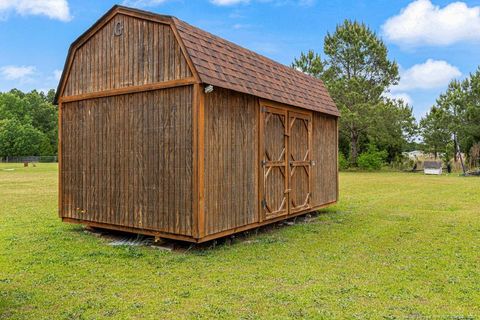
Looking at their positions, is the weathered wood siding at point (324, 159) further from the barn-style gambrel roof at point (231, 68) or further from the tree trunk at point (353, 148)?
the tree trunk at point (353, 148)

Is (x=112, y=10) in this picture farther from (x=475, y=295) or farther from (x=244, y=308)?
(x=475, y=295)

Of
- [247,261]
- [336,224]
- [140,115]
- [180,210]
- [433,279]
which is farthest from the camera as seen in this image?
[336,224]

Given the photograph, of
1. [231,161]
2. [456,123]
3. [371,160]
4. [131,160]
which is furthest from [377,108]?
[131,160]

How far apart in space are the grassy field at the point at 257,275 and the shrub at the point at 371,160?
24.5 meters

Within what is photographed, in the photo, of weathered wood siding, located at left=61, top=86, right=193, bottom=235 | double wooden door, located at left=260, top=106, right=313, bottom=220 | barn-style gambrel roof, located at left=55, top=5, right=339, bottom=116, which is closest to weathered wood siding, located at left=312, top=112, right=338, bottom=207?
double wooden door, located at left=260, top=106, right=313, bottom=220

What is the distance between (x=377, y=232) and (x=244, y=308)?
16.0ft

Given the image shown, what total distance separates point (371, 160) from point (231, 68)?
91.4ft

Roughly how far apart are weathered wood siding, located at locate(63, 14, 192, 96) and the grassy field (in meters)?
2.95

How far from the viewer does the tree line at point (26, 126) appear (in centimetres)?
5644

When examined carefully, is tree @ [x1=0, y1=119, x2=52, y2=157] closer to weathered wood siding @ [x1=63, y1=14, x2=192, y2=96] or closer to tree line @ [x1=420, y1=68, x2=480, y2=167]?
tree line @ [x1=420, y1=68, x2=480, y2=167]

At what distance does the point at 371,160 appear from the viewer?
32.3 m

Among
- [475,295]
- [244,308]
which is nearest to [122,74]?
[244,308]

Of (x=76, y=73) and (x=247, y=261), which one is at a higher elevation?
(x=76, y=73)

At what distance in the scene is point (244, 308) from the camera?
391 centimetres
